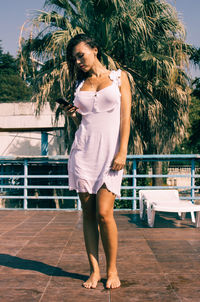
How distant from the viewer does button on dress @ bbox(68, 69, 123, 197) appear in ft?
8.18

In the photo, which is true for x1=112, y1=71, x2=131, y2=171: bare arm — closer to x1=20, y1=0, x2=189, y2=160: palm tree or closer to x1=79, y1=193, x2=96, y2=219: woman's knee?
x1=79, y1=193, x2=96, y2=219: woman's knee

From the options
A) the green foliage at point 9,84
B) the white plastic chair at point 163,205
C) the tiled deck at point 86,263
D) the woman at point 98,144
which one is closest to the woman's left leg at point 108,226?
the woman at point 98,144

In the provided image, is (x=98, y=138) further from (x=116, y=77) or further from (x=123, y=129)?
(x=116, y=77)

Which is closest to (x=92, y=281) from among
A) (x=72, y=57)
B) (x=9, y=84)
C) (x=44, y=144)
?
(x=72, y=57)

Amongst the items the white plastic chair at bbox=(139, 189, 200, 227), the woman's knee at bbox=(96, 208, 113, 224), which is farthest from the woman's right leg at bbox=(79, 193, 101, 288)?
the white plastic chair at bbox=(139, 189, 200, 227)

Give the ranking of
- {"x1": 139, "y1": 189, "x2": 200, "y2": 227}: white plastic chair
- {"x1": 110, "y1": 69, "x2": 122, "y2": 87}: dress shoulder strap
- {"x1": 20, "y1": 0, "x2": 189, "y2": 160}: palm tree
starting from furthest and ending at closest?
{"x1": 20, "y1": 0, "x2": 189, "y2": 160}: palm tree → {"x1": 139, "y1": 189, "x2": 200, "y2": 227}: white plastic chair → {"x1": 110, "y1": 69, "x2": 122, "y2": 87}: dress shoulder strap

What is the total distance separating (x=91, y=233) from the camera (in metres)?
2.65

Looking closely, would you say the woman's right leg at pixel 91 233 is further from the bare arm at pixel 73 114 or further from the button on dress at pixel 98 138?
the bare arm at pixel 73 114

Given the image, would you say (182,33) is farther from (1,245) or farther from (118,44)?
(1,245)

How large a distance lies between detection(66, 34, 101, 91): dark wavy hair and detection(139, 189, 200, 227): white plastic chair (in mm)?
2799

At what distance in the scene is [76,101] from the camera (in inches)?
102

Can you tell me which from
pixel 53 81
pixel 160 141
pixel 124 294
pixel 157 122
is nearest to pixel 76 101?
pixel 124 294

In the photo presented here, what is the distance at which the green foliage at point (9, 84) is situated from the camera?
45.8m

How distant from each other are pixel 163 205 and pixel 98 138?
9.46 feet
